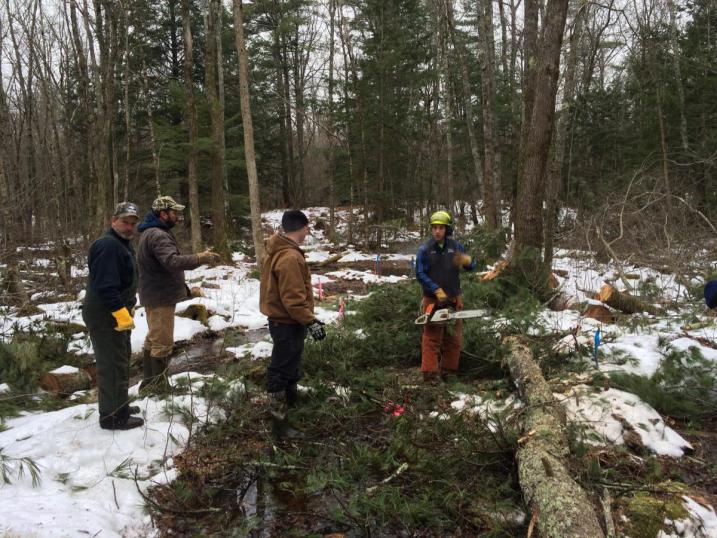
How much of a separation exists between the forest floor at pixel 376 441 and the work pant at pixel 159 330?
1.55 feet

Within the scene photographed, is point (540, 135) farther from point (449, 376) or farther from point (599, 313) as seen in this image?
point (449, 376)

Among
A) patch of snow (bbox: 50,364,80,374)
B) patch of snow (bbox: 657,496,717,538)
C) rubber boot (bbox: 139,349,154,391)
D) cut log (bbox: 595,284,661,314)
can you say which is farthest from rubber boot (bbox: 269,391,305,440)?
cut log (bbox: 595,284,661,314)

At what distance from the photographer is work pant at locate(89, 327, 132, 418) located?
3.98 m

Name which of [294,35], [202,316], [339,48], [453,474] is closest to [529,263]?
[453,474]

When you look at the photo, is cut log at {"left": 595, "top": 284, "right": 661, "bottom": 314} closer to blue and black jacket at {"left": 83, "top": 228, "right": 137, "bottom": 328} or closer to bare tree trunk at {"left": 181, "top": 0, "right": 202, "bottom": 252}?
blue and black jacket at {"left": 83, "top": 228, "right": 137, "bottom": 328}

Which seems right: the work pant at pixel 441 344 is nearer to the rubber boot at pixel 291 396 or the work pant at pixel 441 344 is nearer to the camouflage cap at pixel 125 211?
the rubber boot at pixel 291 396

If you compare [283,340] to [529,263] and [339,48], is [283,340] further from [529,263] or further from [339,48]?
[339,48]

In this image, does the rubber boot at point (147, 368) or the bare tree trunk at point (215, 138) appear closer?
the rubber boot at point (147, 368)

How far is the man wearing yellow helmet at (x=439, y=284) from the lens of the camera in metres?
5.48

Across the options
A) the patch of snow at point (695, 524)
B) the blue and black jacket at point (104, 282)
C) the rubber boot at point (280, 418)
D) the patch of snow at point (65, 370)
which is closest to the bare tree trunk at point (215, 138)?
the patch of snow at point (65, 370)

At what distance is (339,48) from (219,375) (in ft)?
67.5

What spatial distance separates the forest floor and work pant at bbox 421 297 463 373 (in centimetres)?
29

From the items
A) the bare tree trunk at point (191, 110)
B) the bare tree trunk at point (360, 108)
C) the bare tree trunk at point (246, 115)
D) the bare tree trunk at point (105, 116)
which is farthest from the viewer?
the bare tree trunk at point (360, 108)

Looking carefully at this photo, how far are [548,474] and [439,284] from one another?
2.79 meters
